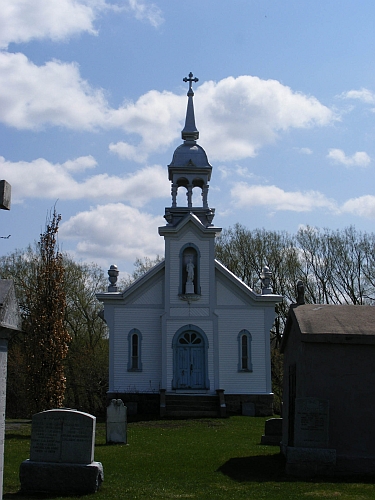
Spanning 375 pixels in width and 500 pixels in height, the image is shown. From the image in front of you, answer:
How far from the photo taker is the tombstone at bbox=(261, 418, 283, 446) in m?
17.1

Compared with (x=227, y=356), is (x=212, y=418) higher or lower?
lower

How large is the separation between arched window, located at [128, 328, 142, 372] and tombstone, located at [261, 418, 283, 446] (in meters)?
12.5

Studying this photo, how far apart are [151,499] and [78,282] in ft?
121

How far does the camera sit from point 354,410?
1252 centimetres

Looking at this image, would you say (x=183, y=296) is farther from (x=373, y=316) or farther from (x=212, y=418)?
(x=373, y=316)

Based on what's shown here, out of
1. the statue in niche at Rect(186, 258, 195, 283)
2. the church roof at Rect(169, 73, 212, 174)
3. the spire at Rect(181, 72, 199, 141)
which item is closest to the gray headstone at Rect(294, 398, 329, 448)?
the statue in niche at Rect(186, 258, 195, 283)

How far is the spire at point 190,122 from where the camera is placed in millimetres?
32906

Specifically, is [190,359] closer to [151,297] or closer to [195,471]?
[151,297]

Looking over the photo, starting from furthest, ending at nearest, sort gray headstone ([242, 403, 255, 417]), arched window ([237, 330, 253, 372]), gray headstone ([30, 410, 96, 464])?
arched window ([237, 330, 253, 372]) < gray headstone ([242, 403, 255, 417]) < gray headstone ([30, 410, 96, 464])

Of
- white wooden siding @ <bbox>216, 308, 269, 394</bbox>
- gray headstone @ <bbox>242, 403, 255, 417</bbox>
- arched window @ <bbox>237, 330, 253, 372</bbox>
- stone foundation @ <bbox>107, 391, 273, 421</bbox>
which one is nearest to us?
gray headstone @ <bbox>242, 403, 255, 417</bbox>

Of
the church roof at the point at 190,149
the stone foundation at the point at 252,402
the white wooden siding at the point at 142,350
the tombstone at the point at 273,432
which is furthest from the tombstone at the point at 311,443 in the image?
the church roof at the point at 190,149

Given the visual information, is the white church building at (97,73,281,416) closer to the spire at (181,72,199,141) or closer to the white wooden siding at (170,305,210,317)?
the white wooden siding at (170,305,210,317)

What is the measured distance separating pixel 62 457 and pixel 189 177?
21.6 metres

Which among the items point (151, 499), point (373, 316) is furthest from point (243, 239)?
point (151, 499)
